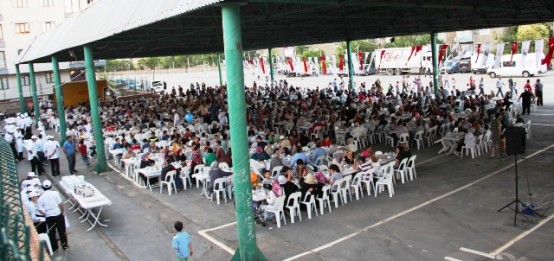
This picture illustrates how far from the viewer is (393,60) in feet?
194

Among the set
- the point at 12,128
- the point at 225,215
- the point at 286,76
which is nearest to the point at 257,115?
the point at 12,128

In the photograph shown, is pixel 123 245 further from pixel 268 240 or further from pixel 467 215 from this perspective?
pixel 467 215

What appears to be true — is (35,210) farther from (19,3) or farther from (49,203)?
(19,3)

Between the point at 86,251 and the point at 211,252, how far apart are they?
275 centimetres

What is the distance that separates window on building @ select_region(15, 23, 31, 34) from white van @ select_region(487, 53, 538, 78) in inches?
1881

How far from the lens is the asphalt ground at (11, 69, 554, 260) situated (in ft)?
31.6

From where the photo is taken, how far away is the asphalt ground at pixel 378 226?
379 inches

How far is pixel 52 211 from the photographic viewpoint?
995 centimetres

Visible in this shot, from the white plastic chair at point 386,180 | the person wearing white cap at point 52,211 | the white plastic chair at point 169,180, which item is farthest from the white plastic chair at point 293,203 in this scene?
the person wearing white cap at point 52,211

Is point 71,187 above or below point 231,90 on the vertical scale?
below

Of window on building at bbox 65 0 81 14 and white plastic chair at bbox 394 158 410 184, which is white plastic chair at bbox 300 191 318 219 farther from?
window on building at bbox 65 0 81 14

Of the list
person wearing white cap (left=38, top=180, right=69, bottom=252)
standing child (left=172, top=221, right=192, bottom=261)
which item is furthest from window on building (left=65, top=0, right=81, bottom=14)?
standing child (left=172, top=221, right=192, bottom=261)

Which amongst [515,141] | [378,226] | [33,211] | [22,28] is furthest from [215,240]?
[22,28]

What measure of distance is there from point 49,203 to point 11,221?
3.55 m
